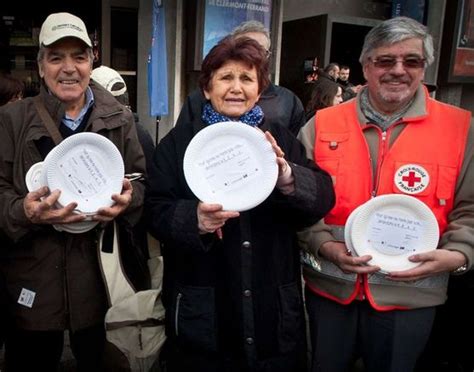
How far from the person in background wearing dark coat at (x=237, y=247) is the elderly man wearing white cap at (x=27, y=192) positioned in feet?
0.93

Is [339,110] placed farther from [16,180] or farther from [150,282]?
[16,180]

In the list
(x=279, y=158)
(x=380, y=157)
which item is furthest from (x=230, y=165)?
(x=380, y=157)

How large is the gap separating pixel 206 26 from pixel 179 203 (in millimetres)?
4294

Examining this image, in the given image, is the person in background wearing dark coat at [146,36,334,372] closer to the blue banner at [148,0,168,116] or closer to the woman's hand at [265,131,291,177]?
the woman's hand at [265,131,291,177]

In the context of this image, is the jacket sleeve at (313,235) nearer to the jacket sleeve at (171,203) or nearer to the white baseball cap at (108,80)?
the jacket sleeve at (171,203)

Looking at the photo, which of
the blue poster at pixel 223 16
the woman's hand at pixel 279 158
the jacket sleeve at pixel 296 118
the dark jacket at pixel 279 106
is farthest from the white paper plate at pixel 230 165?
the blue poster at pixel 223 16

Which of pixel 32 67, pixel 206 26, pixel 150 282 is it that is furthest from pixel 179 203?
pixel 32 67

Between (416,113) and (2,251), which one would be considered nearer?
(416,113)

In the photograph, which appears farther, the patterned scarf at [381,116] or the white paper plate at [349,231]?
the patterned scarf at [381,116]

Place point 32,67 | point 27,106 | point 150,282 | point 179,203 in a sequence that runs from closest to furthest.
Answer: point 179,203 < point 27,106 < point 150,282 < point 32,67

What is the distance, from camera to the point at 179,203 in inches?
71.9

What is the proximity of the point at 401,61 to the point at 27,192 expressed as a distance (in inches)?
61.4

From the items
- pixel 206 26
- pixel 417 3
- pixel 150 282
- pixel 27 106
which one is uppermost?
pixel 417 3

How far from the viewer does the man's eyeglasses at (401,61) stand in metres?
1.96
